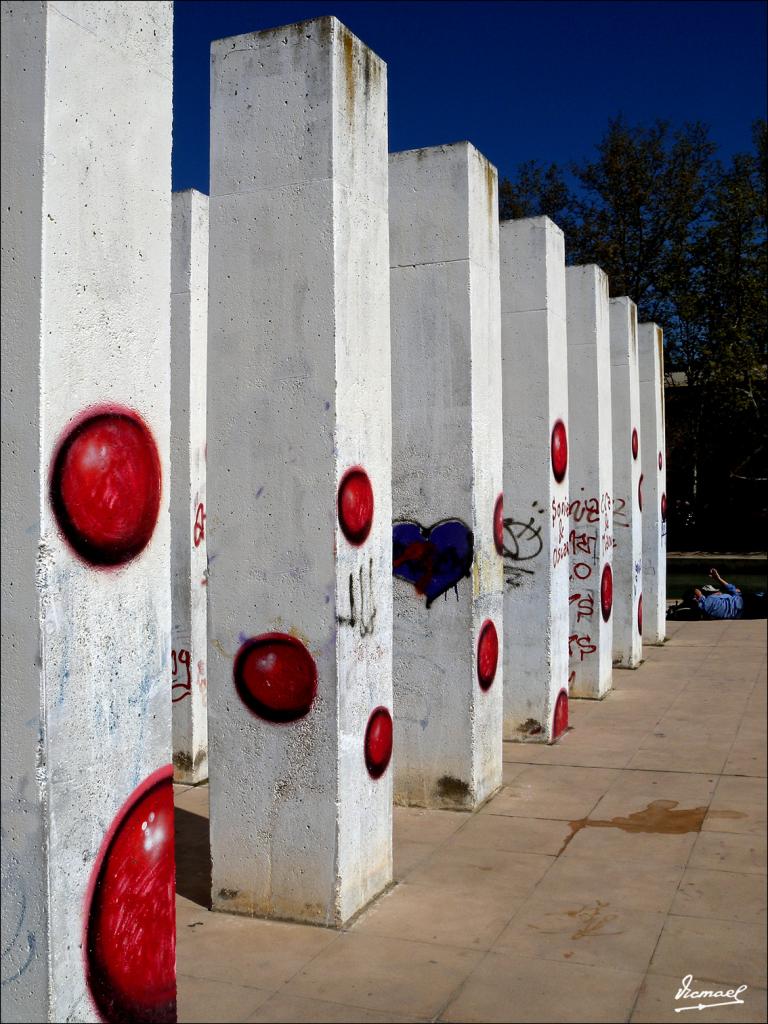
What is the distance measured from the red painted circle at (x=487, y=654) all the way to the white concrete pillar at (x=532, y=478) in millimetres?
1629

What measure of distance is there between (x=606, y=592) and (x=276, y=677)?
703cm

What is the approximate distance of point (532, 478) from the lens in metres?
9.62

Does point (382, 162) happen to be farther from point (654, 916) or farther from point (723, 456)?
point (723, 456)

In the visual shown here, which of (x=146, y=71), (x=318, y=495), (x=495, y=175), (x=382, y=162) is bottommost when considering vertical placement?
(x=318, y=495)

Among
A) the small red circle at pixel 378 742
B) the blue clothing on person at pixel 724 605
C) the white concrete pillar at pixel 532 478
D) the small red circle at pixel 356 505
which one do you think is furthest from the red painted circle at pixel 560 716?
the blue clothing on person at pixel 724 605

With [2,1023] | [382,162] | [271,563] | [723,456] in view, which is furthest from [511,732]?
[723,456]

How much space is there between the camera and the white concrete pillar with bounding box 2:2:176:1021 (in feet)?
9.92

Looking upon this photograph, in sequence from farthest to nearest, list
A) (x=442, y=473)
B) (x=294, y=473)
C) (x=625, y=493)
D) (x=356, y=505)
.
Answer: (x=625, y=493), (x=442, y=473), (x=356, y=505), (x=294, y=473)

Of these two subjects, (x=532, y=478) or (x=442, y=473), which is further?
(x=532, y=478)

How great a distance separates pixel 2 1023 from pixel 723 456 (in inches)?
1222

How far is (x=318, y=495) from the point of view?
5449mm

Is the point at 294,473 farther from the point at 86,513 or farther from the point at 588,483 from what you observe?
the point at 588,483

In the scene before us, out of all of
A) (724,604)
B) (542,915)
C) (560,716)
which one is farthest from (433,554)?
(724,604)

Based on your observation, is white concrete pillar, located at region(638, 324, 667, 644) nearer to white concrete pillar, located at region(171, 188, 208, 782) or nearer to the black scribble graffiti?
white concrete pillar, located at region(171, 188, 208, 782)
